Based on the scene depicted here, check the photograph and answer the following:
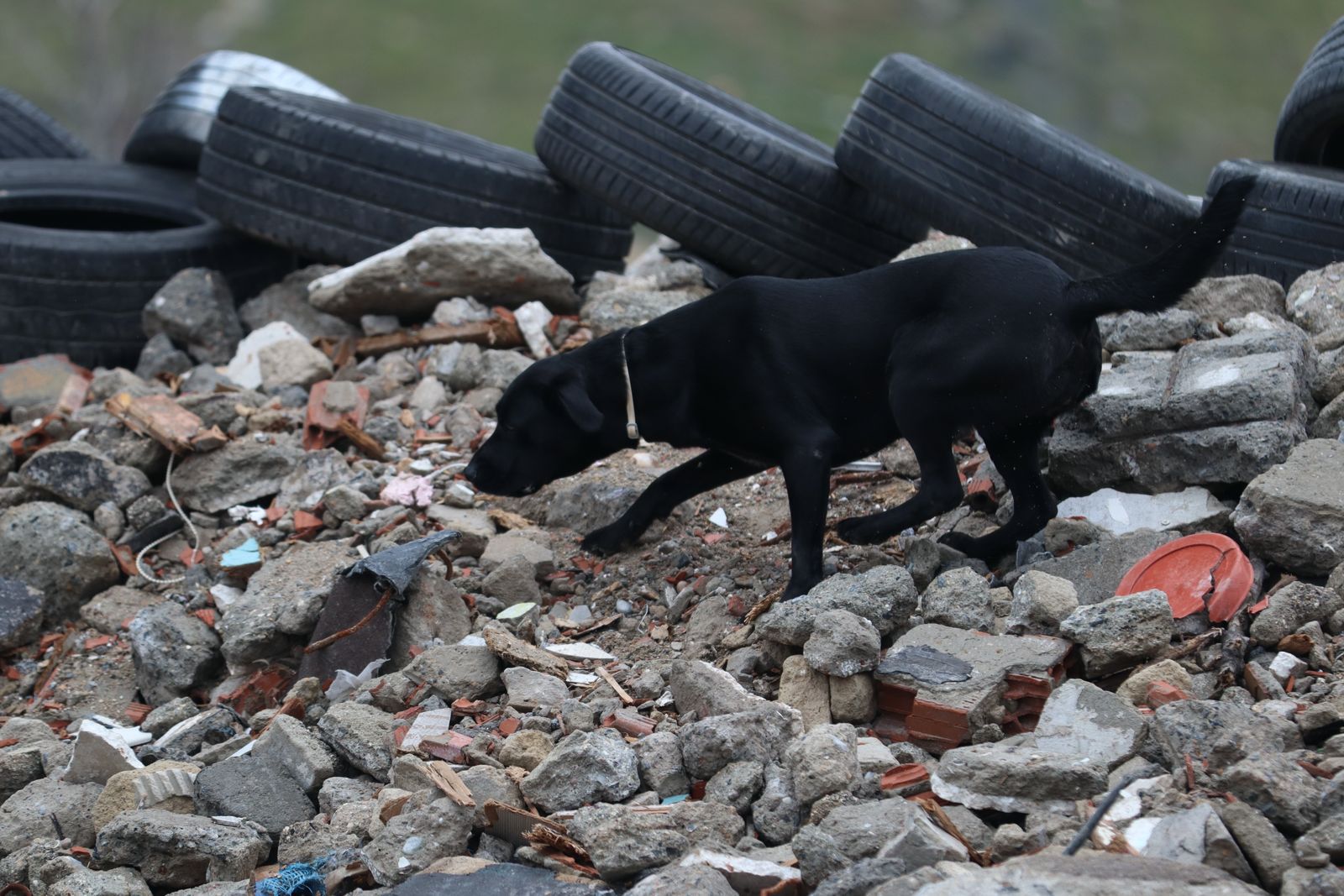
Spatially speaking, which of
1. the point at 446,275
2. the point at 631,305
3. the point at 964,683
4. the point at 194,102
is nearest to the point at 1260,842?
the point at 964,683

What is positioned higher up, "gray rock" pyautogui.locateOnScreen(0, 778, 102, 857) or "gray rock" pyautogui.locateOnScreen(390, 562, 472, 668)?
"gray rock" pyautogui.locateOnScreen(390, 562, 472, 668)

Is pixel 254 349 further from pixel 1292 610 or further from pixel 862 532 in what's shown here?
pixel 1292 610

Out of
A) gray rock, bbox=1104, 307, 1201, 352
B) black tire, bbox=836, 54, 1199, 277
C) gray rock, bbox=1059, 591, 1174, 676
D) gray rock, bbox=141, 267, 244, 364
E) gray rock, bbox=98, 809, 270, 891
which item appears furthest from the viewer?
gray rock, bbox=141, 267, 244, 364

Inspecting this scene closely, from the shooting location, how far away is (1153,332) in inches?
239

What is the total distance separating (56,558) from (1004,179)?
15.1ft

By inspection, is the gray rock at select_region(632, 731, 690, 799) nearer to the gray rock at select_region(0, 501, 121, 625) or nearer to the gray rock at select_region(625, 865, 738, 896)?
the gray rock at select_region(625, 865, 738, 896)

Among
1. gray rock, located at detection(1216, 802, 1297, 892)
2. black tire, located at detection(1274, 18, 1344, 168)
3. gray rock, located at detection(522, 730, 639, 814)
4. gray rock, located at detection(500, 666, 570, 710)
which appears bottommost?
gray rock, located at detection(500, 666, 570, 710)

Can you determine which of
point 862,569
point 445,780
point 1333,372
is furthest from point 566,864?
point 1333,372

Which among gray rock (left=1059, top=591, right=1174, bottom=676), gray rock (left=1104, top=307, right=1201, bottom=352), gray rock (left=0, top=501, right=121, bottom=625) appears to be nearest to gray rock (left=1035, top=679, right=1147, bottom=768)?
gray rock (left=1059, top=591, right=1174, bottom=676)

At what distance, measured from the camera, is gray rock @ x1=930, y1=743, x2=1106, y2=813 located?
3.38 metres

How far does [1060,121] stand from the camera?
3272 cm

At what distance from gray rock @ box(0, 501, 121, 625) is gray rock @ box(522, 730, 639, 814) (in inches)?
121

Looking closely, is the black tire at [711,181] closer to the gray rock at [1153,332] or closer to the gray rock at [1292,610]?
the gray rock at [1153,332]

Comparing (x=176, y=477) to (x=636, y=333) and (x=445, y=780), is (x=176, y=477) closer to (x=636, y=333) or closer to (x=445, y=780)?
(x=636, y=333)
